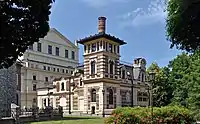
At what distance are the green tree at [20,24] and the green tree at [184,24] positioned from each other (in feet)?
18.8

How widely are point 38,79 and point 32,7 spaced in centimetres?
5799

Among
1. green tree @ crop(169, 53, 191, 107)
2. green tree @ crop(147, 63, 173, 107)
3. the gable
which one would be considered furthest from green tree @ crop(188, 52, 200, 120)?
the gable

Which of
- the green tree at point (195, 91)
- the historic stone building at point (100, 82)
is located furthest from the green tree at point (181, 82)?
the green tree at point (195, 91)

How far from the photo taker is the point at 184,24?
13125 millimetres

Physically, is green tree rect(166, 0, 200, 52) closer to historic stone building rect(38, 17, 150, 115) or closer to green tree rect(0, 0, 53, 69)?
green tree rect(0, 0, 53, 69)

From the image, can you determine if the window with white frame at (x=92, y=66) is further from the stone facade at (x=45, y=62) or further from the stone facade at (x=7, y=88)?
the stone facade at (x=45, y=62)

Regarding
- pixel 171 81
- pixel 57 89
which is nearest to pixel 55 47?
pixel 57 89

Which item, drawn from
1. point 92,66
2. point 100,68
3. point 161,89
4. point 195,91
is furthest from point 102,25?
point 195,91

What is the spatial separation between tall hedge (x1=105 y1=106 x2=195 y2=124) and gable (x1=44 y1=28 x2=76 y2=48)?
58238 mm

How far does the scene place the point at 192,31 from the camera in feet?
43.8

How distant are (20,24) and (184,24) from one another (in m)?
7.37

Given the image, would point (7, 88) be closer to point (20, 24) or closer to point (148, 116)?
point (148, 116)

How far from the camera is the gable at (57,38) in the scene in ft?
256

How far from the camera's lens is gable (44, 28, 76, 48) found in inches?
3068
